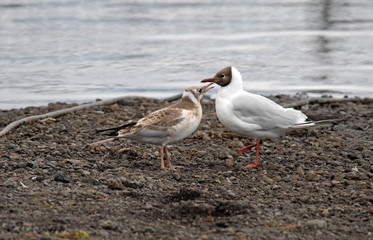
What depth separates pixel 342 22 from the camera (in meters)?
20.4

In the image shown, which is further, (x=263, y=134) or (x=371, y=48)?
(x=371, y=48)

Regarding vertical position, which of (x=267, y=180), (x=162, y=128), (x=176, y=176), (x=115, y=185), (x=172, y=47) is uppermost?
(x=162, y=128)

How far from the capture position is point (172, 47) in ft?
54.9

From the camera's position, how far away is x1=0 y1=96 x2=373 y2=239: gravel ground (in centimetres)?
502

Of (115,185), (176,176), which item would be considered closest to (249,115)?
(176,176)

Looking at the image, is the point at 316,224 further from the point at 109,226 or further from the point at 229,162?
the point at 229,162

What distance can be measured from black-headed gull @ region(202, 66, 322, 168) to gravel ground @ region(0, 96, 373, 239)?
0.33 m

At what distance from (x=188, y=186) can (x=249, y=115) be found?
5.02 ft

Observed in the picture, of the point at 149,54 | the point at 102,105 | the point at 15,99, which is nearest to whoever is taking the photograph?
the point at 102,105

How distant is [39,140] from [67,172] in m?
1.72

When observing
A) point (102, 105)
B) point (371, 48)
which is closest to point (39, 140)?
point (102, 105)

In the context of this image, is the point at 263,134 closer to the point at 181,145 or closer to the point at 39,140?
the point at 181,145

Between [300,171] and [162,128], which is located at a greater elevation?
[162,128]

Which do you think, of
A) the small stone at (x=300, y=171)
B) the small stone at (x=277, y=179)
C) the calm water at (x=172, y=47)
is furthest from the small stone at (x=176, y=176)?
the calm water at (x=172, y=47)
